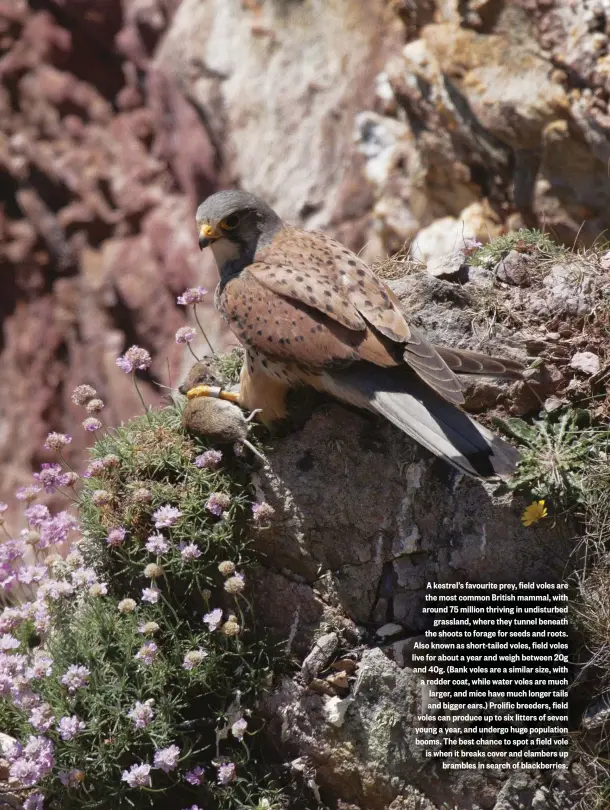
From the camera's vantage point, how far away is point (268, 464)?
383 centimetres

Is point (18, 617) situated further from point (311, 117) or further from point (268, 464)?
point (311, 117)

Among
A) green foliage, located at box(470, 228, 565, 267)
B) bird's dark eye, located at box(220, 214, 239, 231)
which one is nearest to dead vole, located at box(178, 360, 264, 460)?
bird's dark eye, located at box(220, 214, 239, 231)

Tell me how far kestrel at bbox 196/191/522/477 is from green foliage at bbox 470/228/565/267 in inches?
29.8

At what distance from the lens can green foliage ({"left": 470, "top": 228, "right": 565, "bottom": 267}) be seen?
4348mm

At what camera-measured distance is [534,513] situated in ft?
11.6

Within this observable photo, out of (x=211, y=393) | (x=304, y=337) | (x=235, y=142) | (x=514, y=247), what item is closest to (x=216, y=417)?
(x=211, y=393)

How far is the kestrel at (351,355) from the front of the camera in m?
3.45

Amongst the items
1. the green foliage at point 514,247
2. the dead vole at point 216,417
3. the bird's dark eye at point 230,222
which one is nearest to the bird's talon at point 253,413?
the dead vole at point 216,417

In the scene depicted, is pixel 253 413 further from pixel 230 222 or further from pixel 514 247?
pixel 514 247

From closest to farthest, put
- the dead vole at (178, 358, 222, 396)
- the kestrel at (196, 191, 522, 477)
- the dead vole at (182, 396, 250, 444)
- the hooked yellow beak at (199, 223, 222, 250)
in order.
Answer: the kestrel at (196, 191, 522, 477) < the dead vole at (182, 396, 250, 444) < the hooked yellow beak at (199, 223, 222, 250) < the dead vole at (178, 358, 222, 396)

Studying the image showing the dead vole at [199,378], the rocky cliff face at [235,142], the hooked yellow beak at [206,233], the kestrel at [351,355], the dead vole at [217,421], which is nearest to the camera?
the kestrel at [351,355]

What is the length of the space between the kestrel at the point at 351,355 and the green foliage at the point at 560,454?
120 millimetres

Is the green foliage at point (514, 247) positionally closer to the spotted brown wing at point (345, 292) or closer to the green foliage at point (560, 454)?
the spotted brown wing at point (345, 292)

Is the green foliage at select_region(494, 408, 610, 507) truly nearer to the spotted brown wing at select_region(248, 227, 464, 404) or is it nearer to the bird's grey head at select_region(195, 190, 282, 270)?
the spotted brown wing at select_region(248, 227, 464, 404)
